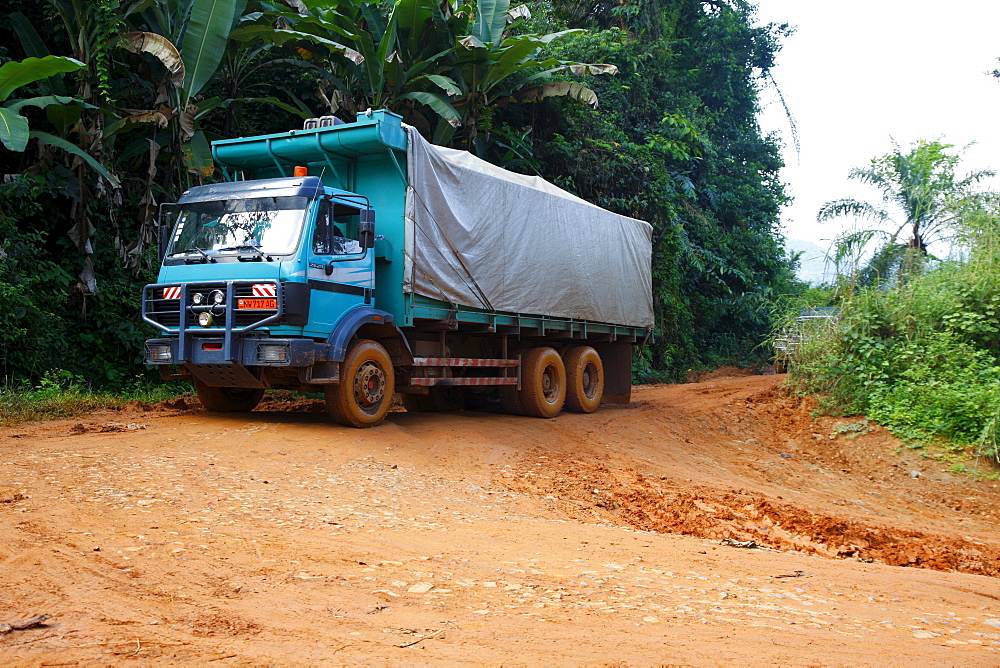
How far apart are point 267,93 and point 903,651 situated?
16345 mm

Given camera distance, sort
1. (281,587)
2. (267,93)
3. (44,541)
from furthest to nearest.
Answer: (267,93) → (44,541) → (281,587)

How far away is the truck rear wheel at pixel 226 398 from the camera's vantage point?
11.1 metres

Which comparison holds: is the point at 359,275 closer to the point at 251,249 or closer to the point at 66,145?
the point at 251,249

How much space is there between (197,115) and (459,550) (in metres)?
10.3

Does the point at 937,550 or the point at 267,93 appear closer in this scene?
the point at 937,550

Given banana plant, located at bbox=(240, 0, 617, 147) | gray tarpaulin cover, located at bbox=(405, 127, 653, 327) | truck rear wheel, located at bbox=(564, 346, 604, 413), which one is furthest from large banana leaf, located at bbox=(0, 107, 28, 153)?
truck rear wheel, located at bbox=(564, 346, 604, 413)

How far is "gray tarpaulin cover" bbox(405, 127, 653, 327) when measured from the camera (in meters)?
10.9

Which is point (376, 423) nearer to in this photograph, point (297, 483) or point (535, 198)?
point (297, 483)

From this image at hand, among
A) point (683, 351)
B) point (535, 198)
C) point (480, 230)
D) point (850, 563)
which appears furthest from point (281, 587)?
point (683, 351)

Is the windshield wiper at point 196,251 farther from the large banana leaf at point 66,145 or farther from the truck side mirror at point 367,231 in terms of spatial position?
the large banana leaf at point 66,145

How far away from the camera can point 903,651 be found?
406 cm

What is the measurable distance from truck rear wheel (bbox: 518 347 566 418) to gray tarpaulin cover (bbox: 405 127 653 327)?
752 millimetres

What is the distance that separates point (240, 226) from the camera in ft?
32.8

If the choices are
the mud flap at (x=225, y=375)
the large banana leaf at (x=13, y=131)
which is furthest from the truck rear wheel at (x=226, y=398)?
the large banana leaf at (x=13, y=131)
